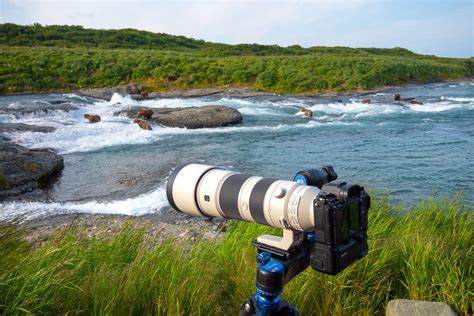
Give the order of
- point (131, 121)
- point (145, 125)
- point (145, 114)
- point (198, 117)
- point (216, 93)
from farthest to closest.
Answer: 1. point (216, 93)
2. point (131, 121)
3. point (145, 114)
4. point (198, 117)
5. point (145, 125)

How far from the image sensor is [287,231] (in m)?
2.12

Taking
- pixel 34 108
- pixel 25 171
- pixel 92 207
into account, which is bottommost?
pixel 92 207

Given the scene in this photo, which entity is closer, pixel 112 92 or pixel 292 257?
pixel 292 257

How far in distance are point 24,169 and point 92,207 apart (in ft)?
8.50

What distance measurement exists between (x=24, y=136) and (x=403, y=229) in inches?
490

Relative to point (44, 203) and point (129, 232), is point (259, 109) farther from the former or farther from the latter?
point (129, 232)

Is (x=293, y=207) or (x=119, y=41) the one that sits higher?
(x=119, y=41)

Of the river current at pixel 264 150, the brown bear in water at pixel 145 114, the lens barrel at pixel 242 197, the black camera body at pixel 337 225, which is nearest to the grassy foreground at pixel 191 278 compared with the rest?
the lens barrel at pixel 242 197

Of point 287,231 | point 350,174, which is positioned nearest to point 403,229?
point 287,231

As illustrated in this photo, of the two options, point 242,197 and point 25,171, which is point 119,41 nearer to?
point 25,171

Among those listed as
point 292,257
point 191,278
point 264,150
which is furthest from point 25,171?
point 292,257

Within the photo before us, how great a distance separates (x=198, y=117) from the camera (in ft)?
53.7

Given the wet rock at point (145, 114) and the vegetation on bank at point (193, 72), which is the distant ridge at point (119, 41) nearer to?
the vegetation on bank at point (193, 72)

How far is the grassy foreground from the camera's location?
2.51m
